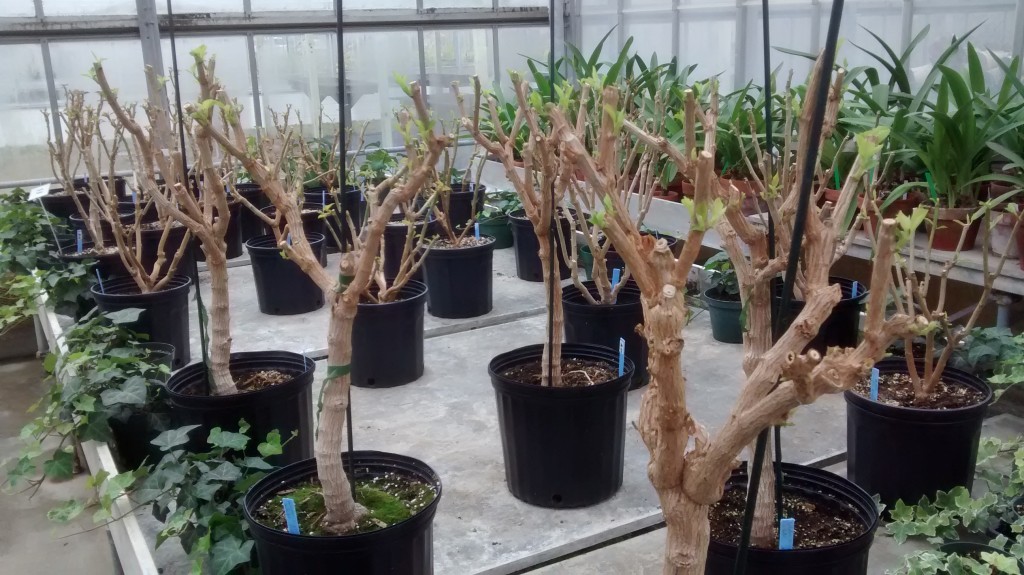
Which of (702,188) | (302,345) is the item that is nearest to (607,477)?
(702,188)

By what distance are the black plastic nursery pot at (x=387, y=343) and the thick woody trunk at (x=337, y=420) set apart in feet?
4.61

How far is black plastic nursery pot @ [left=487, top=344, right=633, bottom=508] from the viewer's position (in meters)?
2.12

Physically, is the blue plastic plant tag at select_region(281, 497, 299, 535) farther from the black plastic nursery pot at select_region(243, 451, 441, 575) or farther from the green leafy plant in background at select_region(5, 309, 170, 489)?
the green leafy plant in background at select_region(5, 309, 170, 489)

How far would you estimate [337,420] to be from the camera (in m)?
1.59

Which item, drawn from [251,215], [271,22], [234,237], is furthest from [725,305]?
[271,22]

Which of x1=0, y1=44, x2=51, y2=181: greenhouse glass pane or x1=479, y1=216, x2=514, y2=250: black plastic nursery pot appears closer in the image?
x1=479, y1=216, x2=514, y2=250: black plastic nursery pot

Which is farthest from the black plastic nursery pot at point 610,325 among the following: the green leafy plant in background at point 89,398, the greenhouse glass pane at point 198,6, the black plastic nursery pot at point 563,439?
the greenhouse glass pane at point 198,6

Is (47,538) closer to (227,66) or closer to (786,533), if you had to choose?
(786,533)

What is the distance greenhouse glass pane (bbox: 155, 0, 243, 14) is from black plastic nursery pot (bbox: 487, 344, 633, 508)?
476 centimetres

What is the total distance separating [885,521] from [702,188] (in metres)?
1.54

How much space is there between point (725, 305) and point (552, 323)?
1406 mm

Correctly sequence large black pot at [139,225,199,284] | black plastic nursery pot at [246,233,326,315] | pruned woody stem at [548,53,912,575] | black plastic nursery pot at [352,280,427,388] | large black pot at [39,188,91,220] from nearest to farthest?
pruned woody stem at [548,53,912,575]
black plastic nursery pot at [352,280,427,388]
black plastic nursery pot at [246,233,326,315]
large black pot at [139,225,199,284]
large black pot at [39,188,91,220]

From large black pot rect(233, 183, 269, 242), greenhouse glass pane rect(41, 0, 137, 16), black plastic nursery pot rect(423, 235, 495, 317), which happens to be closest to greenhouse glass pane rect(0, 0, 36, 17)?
greenhouse glass pane rect(41, 0, 137, 16)

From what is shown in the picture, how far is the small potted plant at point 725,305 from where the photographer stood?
3369 millimetres
